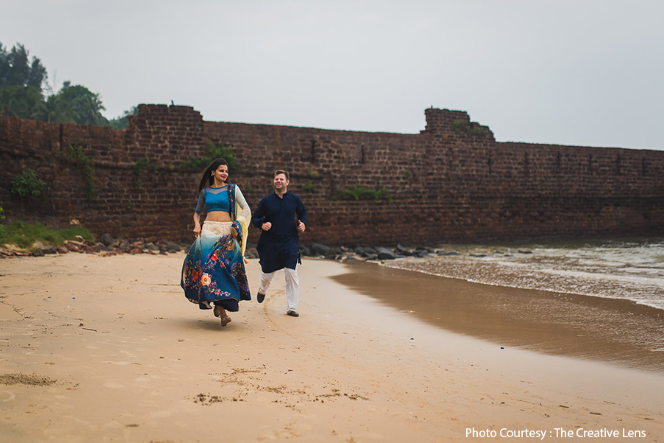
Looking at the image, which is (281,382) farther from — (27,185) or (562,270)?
(27,185)

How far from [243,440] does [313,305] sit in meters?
4.18

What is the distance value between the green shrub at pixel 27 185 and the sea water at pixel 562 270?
26.7 ft

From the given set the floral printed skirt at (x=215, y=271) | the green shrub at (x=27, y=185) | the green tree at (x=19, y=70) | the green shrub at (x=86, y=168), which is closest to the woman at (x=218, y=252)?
the floral printed skirt at (x=215, y=271)

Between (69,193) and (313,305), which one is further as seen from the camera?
(69,193)

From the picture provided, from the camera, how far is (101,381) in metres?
2.89

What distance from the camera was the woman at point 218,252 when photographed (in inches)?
187

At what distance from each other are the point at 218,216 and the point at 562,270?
26.9 feet

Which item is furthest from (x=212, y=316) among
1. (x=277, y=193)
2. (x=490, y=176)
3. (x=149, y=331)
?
(x=490, y=176)

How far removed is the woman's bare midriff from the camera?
16.4 ft

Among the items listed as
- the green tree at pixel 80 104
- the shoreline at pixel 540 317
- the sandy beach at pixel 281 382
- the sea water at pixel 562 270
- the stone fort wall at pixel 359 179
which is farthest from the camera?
the green tree at pixel 80 104

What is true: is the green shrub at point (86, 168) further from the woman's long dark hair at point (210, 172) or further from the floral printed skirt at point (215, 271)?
the floral printed skirt at point (215, 271)

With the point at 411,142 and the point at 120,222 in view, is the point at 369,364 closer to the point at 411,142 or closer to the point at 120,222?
the point at 120,222

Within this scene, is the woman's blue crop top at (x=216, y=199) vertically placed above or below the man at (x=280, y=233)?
above

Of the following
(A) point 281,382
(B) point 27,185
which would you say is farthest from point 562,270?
(B) point 27,185
